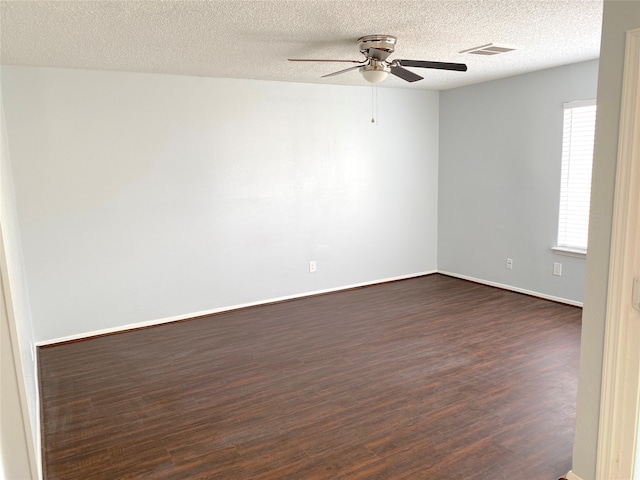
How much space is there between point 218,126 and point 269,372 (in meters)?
2.65

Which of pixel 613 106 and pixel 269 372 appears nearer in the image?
pixel 613 106

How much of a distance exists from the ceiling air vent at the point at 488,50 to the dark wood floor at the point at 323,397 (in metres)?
2.47

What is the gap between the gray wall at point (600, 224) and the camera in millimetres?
1816

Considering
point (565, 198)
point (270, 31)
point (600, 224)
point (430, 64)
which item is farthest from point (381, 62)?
point (565, 198)

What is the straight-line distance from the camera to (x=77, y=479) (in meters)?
2.32

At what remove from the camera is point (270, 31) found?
3164 millimetres

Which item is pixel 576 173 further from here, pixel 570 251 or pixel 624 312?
pixel 624 312

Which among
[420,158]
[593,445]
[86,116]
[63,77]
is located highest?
[63,77]

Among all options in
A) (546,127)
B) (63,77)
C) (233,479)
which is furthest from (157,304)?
(546,127)

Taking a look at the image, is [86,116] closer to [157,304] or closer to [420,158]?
[157,304]

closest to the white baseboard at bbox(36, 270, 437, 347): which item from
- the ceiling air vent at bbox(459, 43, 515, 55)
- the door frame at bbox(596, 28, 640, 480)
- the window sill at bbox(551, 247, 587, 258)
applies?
the window sill at bbox(551, 247, 587, 258)

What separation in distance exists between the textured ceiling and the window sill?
1901 mm

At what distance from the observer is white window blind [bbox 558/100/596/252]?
15.1 feet

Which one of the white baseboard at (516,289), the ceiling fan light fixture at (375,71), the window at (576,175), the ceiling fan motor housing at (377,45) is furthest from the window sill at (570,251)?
the ceiling fan motor housing at (377,45)
